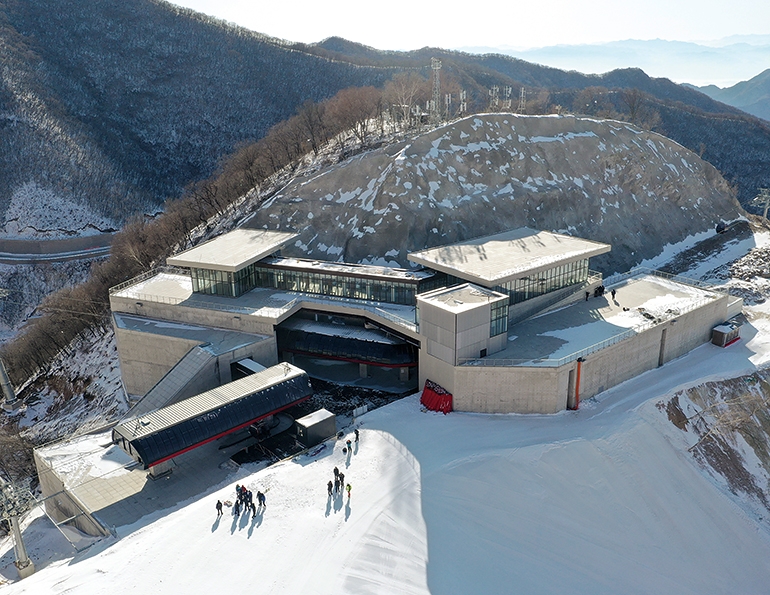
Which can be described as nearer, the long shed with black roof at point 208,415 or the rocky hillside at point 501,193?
the long shed with black roof at point 208,415

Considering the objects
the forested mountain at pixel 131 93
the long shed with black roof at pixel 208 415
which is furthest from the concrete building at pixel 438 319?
the forested mountain at pixel 131 93

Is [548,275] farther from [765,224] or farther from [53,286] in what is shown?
[53,286]

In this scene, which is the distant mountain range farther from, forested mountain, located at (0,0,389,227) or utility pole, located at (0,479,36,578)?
utility pole, located at (0,479,36,578)

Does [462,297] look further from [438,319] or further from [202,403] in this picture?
[202,403]

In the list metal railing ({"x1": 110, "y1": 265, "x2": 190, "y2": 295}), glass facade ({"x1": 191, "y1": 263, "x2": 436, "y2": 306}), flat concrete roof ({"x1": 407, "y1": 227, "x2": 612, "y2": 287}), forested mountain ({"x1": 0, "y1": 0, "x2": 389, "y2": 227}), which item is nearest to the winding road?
forested mountain ({"x1": 0, "y1": 0, "x2": 389, "y2": 227})

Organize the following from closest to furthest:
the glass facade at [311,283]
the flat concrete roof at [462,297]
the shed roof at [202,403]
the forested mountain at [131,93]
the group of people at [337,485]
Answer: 1. the group of people at [337,485]
2. the shed roof at [202,403]
3. the flat concrete roof at [462,297]
4. the glass facade at [311,283]
5. the forested mountain at [131,93]

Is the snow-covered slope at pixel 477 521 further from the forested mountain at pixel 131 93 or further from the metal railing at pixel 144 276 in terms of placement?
the forested mountain at pixel 131 93

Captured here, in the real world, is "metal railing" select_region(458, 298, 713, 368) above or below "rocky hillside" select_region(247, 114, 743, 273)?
below

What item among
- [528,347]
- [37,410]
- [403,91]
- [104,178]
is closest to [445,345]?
[528,347]
